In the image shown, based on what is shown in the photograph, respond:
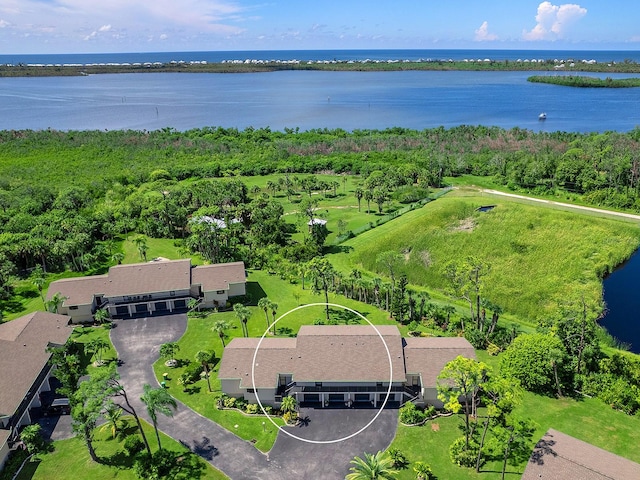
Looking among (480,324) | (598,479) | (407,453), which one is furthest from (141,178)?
(598,479)

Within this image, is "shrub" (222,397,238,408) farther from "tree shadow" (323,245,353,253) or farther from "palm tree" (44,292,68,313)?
"tree shadow" (323,245,353,253)

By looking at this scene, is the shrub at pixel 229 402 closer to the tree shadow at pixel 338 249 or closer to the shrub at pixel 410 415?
the shrub at pixel 410 415

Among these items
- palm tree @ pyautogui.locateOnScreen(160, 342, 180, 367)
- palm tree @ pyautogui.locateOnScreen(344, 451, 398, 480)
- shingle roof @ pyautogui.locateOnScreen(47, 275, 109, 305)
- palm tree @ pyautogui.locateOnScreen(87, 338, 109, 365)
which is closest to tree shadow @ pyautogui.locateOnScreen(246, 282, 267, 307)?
palm tree @ pyautogui.locateOnScreen(160, 342, 180, 367)

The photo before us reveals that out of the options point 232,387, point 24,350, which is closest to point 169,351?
point 232,387

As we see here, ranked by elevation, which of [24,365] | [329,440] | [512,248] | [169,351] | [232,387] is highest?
[512,248]

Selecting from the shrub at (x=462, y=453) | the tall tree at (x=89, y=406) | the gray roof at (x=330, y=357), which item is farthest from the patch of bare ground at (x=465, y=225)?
the tall tree at (x=89, y=406)

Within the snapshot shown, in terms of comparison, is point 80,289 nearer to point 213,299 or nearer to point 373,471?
point 213,299

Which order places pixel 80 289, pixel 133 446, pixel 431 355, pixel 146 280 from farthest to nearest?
pixel 146 280 → pixel 80 289 → pixel 431 355 → pixel 133 446
